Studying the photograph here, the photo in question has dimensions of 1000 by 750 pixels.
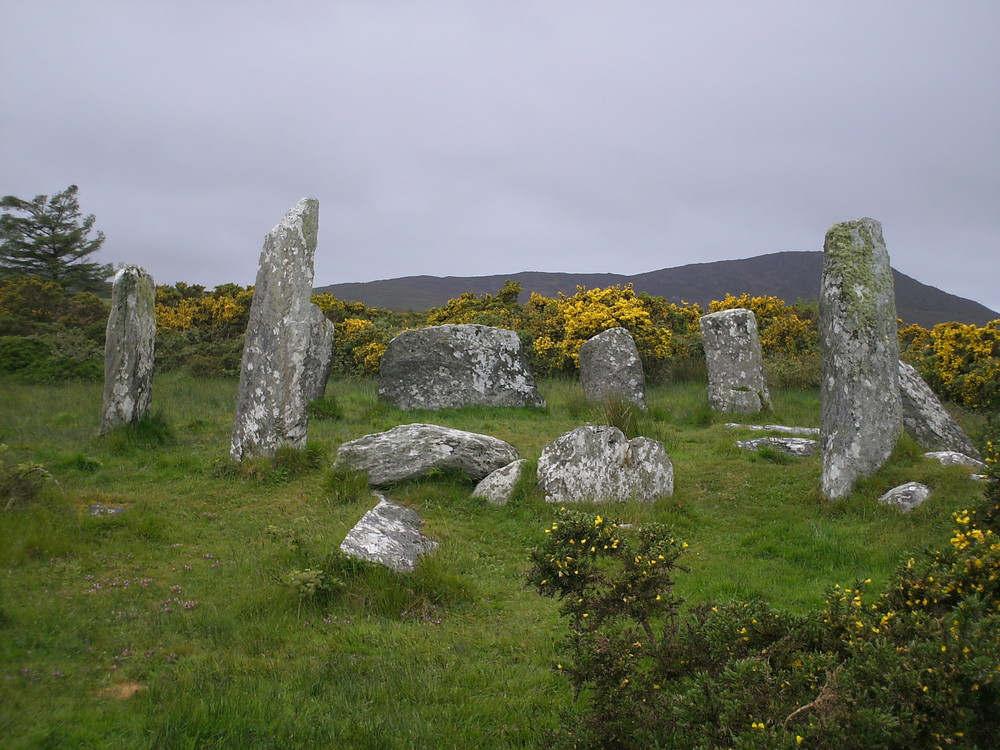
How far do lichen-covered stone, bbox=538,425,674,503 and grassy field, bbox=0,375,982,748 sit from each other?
28 cm

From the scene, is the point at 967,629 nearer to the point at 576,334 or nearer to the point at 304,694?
the point at 304,694

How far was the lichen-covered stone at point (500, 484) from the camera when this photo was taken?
8297mm

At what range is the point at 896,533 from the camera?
6.69m

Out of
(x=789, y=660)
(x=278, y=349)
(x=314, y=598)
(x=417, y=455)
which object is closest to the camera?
(x=789, y=660)

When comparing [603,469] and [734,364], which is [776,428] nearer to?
[734,364]

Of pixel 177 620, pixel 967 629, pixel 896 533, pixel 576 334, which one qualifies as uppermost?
pixel 576 334

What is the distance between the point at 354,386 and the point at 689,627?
16020 millimetres

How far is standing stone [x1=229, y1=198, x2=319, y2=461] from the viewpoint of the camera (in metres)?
9.88

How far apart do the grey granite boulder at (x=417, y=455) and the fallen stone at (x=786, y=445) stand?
3.93 metres

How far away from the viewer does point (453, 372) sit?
584 inches

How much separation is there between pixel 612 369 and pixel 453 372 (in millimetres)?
3323

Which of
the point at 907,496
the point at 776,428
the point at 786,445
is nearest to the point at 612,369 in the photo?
the point at 776,428

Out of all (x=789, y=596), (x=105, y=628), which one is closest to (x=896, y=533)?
(x=789, y=596)

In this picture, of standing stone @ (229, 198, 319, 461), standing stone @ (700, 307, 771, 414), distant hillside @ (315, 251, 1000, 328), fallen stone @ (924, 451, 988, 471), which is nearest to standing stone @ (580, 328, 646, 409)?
standing stone @ (700, 307, 771, 414)
